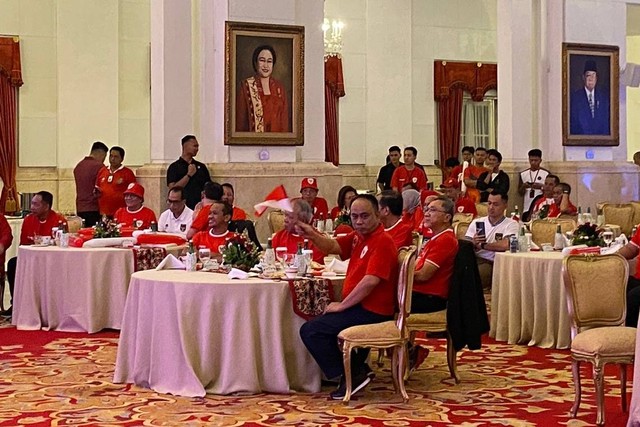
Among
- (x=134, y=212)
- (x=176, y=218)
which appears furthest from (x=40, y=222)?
(x=176, y=218)

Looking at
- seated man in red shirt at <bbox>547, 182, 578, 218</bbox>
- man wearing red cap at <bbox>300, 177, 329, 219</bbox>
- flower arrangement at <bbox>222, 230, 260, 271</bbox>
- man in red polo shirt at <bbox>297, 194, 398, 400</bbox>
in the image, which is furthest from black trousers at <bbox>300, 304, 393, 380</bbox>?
seated man in red shirt at <bbox>547, 182, 578, 218</bbox>

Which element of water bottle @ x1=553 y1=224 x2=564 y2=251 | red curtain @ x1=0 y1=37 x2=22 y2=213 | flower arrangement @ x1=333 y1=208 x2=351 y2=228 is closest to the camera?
water bottle @ x1=553 y1=224 x2=564 y2=251

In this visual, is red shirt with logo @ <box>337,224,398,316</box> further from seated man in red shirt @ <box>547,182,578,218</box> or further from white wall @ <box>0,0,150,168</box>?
white wall @ <box>0,0,150,168</box>

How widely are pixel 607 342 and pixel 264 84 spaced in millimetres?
8102

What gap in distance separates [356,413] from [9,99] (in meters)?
11.8

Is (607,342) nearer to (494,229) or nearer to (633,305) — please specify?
(633,305)

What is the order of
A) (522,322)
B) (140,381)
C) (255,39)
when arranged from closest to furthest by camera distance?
1. (140,381)
2. (522,322)
3. (255,39)

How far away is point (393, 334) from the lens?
6.77 metres

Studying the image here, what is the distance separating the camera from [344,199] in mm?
12312

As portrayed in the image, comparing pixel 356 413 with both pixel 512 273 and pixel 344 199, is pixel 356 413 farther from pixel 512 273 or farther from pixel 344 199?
pixel 344 199

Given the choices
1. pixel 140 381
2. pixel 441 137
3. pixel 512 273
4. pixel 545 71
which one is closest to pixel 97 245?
pixel 140 381

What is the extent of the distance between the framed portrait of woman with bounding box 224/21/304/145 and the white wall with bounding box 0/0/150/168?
4.67m

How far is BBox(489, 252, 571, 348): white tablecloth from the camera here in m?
8.90

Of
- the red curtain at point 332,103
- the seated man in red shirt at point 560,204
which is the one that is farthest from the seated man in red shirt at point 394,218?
the red curtain at point 332,103
